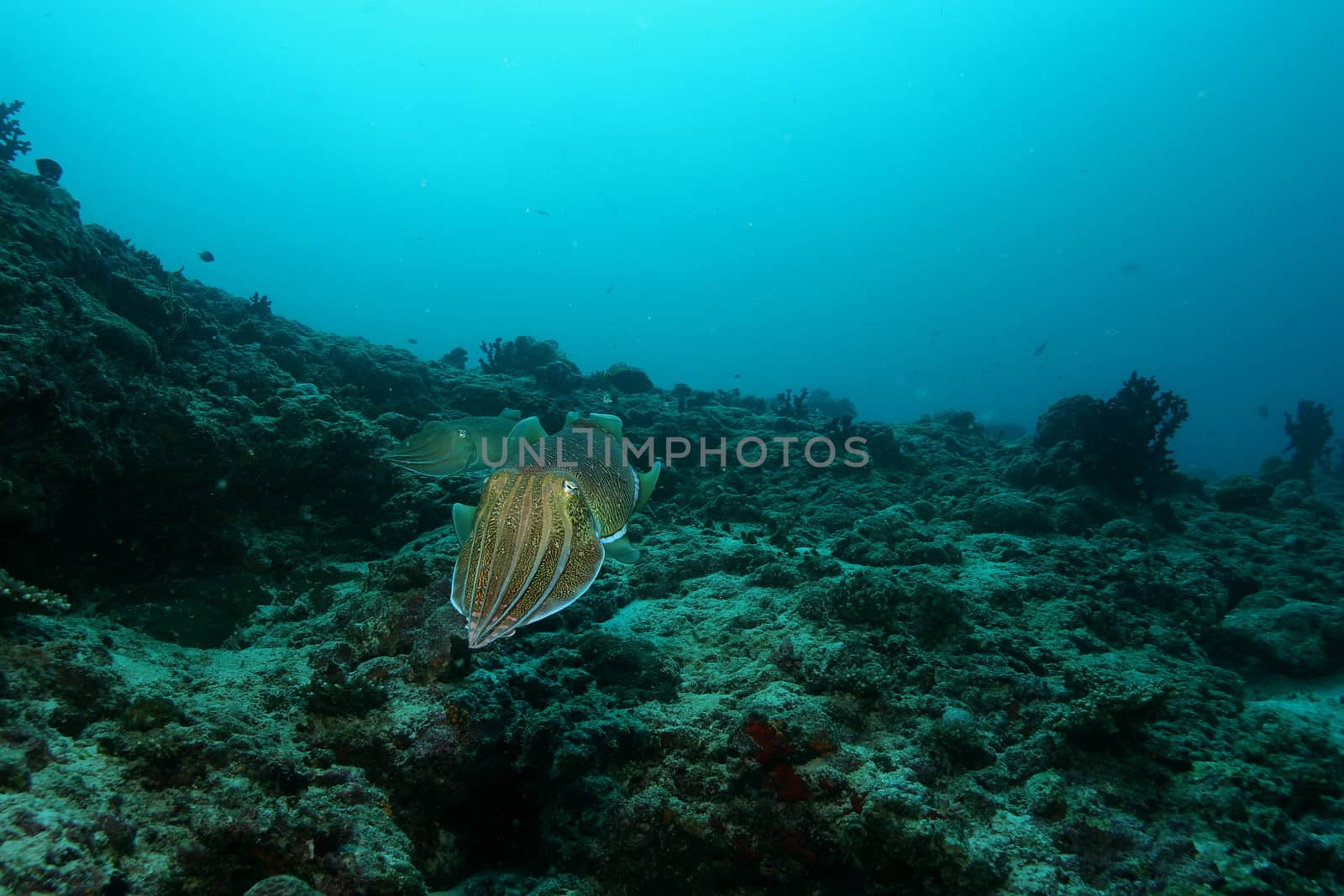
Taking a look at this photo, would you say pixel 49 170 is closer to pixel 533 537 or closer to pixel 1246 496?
pixel 533 537

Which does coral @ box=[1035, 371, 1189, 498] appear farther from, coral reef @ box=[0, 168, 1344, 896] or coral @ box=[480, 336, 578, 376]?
coral @ box=[480, 336, 578, 376]

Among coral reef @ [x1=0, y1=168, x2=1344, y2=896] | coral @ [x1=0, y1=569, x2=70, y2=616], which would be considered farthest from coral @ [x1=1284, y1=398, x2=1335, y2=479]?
coral @ [x1=0, y1=569, x2=70, y2=616]

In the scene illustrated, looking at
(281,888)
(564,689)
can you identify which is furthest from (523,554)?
(564,689)

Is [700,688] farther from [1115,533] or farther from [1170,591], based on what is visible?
[1115,533]

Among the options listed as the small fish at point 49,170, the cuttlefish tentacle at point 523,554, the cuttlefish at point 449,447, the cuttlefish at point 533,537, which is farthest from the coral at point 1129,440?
the small fish at point 49,170

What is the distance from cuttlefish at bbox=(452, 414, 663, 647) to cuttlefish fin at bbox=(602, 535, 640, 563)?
1cm

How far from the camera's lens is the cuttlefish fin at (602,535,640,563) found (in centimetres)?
254

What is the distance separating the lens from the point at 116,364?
6461 mm

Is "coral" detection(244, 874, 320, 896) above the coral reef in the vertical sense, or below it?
below

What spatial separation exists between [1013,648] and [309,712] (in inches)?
229

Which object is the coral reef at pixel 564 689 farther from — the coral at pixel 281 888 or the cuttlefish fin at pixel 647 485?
the cuttlefish fin at pixel 647 485

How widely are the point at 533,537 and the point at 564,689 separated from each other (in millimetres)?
3043

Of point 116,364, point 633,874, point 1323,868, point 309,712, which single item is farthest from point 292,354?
point 1323,868

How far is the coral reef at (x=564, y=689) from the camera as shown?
3.13m
